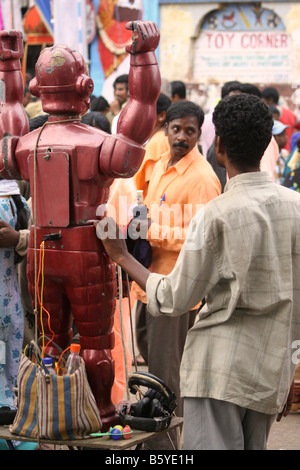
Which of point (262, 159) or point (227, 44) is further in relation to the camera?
point (227, 44)

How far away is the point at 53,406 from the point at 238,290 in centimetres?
105

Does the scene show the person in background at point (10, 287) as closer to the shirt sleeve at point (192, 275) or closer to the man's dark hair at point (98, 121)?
the man's dark hair at point (98, 121)

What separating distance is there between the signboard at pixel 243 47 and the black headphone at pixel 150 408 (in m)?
12.3

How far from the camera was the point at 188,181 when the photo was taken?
14.2 feet

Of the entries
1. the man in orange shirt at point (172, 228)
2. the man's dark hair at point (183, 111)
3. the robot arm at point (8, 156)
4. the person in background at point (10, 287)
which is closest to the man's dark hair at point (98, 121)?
the man's dark hair at point (183, 111)

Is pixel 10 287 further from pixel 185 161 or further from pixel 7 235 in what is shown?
pixel 185 161

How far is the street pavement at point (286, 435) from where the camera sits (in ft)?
15.1

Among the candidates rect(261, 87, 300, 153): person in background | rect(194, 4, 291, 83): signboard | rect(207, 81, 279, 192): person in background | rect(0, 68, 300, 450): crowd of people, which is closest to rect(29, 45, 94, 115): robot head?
rect(0, 68, 300, 450): crowd of people

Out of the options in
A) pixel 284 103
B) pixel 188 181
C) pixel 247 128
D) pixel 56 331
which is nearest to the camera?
pixel 247 128

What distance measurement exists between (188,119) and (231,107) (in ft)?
6.27

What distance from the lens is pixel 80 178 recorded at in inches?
136

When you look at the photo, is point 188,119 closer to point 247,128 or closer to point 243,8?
point 247,128

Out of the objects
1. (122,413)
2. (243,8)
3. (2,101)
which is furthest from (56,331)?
(243,8)

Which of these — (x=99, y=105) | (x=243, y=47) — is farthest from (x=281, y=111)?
(x=243, y=47)
